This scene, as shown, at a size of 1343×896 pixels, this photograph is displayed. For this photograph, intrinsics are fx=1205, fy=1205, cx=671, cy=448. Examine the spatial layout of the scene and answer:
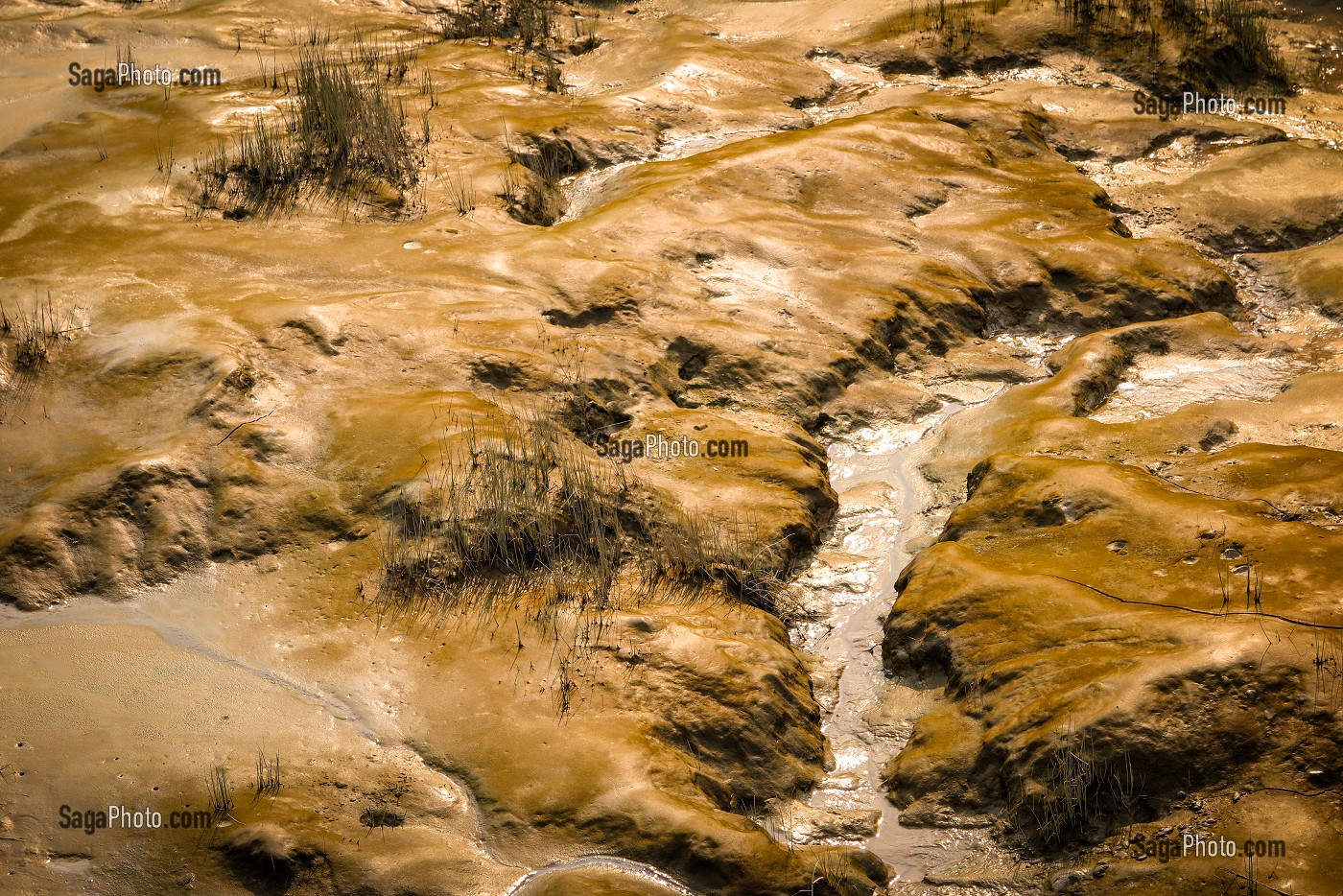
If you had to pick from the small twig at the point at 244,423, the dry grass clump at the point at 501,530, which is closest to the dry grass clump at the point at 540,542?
the dry grass clump at the point at 501,530

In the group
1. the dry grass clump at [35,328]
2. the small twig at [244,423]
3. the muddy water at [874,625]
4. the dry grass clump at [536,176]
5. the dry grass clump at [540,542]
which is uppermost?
the dry grass clump at [536,176]

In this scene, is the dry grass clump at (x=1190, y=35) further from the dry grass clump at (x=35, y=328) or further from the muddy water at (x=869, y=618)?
the dry grass clump at (x=35, y=328)

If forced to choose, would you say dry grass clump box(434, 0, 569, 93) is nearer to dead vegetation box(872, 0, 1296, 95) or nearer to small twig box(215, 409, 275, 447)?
dead vegetation box(872, 0, 1296, 95)

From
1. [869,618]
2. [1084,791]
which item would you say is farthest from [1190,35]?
[1084,791]

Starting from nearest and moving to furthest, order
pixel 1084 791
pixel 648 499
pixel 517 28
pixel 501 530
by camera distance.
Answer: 1. pixel 1084 791
2. pixel 501 530
3. pixel 648 499
4. pixel 517 28

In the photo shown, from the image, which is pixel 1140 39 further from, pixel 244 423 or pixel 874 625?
pixel 244 423

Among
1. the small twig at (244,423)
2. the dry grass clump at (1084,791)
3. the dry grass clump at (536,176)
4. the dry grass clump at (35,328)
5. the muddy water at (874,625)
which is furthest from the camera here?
the dry grass clump at (536,176)
